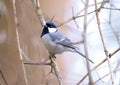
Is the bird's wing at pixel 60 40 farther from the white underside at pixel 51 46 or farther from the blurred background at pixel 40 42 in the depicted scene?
the blurred background at pixel 40 42

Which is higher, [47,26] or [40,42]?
[47,26]

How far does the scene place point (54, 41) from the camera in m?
1.39

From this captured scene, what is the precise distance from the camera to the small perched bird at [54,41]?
4.46 ft

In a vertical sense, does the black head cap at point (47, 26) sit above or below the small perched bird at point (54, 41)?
above

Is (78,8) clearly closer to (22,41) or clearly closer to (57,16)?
(57,16)

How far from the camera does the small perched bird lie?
4.46 ft

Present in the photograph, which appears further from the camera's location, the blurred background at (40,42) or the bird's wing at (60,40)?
the blurred background at (40,42)

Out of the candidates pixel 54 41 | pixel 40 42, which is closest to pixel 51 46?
pixel 54 41

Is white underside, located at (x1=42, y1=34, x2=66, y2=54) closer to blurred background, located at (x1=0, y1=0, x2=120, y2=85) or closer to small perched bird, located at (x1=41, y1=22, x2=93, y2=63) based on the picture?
small perched bird, located at (x1=41, y1=22, x2=93, y2=63)

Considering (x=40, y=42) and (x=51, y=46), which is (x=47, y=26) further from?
(x=40, y=42)

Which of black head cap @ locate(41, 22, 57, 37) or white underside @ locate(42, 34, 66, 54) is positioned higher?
black head cap @ locate(41, 22, 57, 37)

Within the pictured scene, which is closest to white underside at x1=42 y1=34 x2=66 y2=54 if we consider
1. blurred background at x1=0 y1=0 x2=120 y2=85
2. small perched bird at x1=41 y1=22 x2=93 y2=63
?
small perched bird at x1=41 y1=22 x2=93 y2=63

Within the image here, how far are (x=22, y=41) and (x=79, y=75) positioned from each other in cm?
44

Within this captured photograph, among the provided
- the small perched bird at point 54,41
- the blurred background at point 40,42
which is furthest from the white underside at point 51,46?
the blurred background at point 40,42
